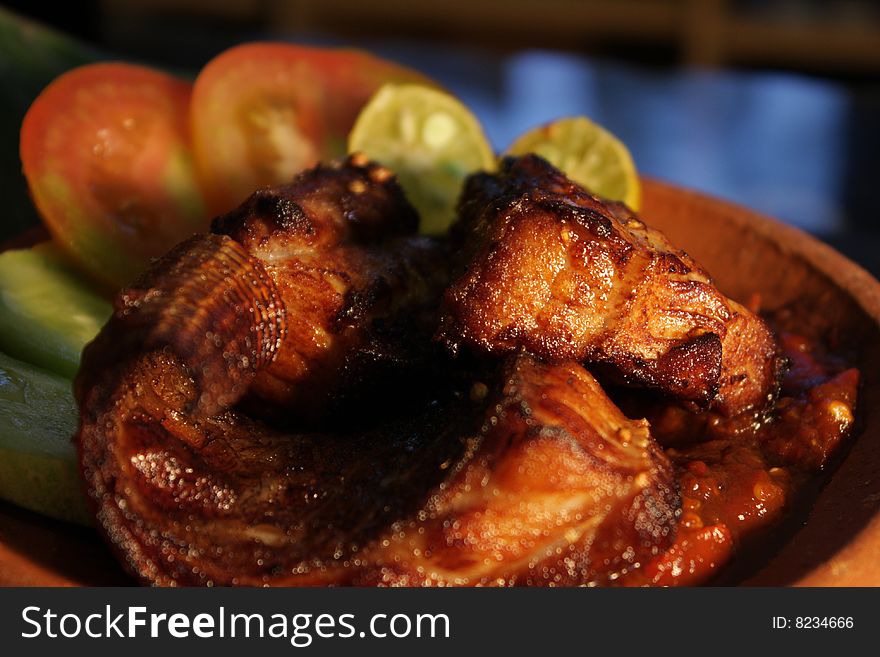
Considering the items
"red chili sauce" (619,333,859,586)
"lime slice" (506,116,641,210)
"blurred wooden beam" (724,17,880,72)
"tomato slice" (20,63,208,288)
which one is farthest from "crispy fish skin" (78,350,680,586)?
"blurred wooden beam" (724,17,880,72)

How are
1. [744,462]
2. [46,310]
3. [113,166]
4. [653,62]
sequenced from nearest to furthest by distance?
[744,462], [46,310], [113,166], [653,62]

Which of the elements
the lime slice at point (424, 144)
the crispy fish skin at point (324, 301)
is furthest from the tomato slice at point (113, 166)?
the crispy fish skin at point (324, 301)

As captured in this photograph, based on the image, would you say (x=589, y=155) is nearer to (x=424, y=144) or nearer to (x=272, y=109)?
(x=424, y=144)

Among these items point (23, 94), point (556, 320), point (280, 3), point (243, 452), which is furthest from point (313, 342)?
point (280, 3)

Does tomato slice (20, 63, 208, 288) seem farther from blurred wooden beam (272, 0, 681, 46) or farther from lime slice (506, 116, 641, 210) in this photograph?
blurred wooden beam (272, 0, 681, 46)

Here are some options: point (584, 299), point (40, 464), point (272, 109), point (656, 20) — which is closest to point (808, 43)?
point (656, 20)

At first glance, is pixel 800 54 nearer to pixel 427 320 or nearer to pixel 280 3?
pixel 280 3

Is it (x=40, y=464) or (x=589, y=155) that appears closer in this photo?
(x=40, y=464)
